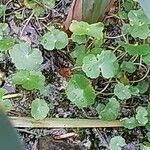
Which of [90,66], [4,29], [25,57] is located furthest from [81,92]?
[4,29]

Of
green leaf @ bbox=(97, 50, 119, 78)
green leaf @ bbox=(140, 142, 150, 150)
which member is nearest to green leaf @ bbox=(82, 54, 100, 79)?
green leaf @ bbox=(97, 50, 119, 78)

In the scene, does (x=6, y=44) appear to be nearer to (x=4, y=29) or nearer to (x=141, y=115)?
(x=4, y=29)

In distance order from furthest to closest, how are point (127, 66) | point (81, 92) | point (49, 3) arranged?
point (49, 3)
point (127, 66)
point (81, 92)

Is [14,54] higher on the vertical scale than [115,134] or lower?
higher

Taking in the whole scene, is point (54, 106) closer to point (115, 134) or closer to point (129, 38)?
point (115, 134)

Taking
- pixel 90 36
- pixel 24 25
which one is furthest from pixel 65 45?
pixel 24 25

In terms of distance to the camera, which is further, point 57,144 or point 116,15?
point 116,15
